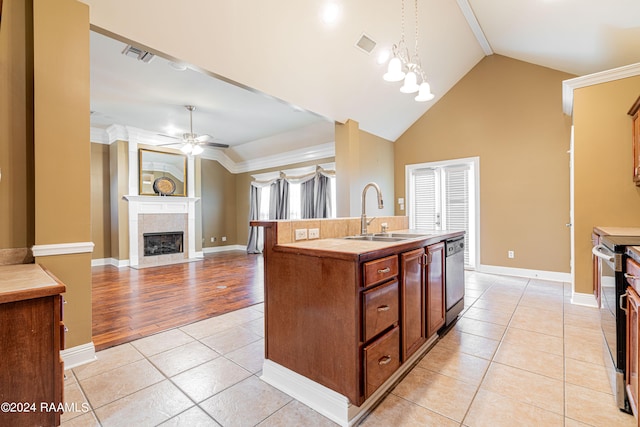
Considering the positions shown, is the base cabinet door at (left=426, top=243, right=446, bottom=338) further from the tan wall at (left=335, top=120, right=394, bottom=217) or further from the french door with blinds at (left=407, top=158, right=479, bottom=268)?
the french door with blinds at (left=407, top=158, right=479, bottom=268)

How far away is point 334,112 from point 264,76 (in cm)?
132

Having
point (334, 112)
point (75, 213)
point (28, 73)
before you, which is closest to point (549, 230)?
point (334, 112)

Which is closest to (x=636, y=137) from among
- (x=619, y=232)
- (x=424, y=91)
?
(x=619, y=232)

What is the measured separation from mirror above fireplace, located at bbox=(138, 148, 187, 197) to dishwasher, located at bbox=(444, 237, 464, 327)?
6407 mm

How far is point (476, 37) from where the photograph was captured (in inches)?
171

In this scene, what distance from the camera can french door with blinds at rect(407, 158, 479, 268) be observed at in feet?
16.7

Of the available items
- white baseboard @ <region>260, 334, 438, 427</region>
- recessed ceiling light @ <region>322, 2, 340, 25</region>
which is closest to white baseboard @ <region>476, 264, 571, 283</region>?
white baseboard @ <region>260, 334, 438, 427</region>

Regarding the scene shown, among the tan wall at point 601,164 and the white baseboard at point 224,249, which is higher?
the tan wall at point 601,164

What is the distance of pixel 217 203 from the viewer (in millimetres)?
8508

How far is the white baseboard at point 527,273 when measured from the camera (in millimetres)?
4314

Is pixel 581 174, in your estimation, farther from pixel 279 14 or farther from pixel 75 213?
pixel 75 213

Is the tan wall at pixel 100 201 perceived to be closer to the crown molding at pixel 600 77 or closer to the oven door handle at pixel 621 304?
the oven door handle at pixel 621 304

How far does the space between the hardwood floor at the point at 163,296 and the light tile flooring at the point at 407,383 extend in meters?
0.36

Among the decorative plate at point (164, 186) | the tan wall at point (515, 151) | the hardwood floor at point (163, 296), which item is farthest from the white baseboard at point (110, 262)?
the tan wall at point (515, 151)
